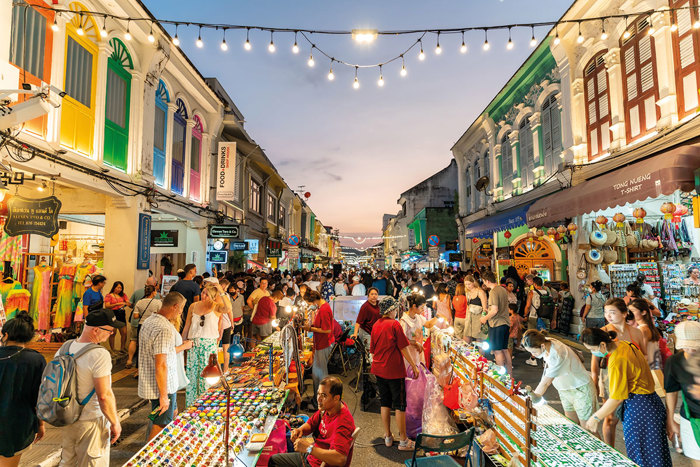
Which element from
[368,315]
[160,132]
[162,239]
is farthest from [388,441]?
[160,132]

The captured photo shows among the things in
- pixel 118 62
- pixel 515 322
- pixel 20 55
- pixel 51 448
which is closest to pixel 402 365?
pixel 51 448

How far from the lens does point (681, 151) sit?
276 inches

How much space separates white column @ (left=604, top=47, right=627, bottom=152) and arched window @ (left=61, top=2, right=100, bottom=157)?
13137mm

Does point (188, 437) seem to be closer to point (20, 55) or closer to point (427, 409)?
point (427, 409)

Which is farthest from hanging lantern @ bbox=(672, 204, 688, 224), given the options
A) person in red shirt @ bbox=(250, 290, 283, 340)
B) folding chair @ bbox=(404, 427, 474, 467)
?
person in red shirt @ bbox=(250, 290, 283, 340)

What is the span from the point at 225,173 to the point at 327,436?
44.5 feet

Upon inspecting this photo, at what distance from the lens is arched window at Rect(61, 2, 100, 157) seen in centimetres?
831

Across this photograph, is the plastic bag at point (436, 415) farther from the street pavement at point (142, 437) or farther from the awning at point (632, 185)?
the awning at point (632, 185)

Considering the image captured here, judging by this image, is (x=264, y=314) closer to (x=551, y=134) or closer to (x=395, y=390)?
(x=395, y=390)

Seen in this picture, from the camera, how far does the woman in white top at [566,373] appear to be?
3987 mm

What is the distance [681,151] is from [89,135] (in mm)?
12771

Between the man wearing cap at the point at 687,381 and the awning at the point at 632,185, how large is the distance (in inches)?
197

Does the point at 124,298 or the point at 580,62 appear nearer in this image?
the point at 124,298

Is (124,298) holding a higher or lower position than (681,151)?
lower
